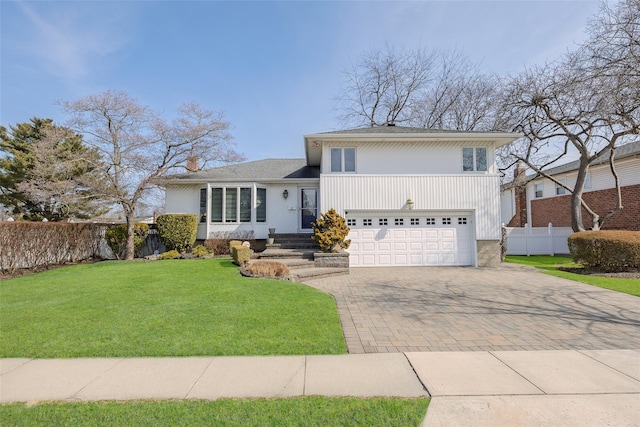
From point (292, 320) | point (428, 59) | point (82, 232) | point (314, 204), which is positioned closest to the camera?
point (292, 320)

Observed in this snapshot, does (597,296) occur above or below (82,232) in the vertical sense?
below

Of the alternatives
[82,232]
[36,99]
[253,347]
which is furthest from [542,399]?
[36,99]

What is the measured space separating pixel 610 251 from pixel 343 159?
9929 mm

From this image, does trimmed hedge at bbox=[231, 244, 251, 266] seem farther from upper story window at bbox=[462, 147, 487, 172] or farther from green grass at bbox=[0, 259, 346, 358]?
upper story window at bbox=[462, 147, 487, 172]

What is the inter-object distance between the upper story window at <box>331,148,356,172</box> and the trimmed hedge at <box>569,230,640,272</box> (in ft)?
29.1

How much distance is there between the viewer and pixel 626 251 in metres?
9.97

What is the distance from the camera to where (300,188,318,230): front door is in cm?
1424

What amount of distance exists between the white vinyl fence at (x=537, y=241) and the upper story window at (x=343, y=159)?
10.6 meters

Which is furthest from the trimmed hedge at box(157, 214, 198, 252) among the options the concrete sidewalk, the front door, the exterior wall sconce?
the concrete sidewalk

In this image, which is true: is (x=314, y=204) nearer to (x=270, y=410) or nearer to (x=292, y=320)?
(x=292, y=320)

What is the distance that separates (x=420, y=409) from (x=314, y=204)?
1204 centimetres

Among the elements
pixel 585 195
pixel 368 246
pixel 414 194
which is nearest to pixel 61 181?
pixel 368 246

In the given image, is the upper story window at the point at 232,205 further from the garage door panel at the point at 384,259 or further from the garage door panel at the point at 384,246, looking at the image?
the garage door panel at the point at 384,259

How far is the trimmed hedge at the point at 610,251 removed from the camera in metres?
9.97
